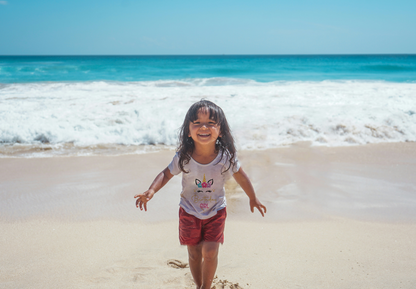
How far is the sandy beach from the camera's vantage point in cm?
225

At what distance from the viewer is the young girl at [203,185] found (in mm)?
1958

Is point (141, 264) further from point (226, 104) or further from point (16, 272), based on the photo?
point (226, 104)

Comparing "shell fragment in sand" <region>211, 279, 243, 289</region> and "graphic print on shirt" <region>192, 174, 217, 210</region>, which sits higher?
"graphic print on shirt" <region>192, 174, 217, 210</region>

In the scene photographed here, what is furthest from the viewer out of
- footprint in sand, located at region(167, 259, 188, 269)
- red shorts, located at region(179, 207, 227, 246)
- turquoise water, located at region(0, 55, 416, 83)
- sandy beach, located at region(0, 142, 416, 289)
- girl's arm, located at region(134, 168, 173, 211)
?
turquoise water, located at region(0, 55, 416, 83)

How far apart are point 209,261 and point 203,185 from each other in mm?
473

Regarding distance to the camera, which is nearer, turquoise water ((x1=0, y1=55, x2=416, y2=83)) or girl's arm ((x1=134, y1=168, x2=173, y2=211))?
girl's arm ((x1=134, y1=168, x2=173, y2=211))

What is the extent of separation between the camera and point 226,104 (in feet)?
29.9

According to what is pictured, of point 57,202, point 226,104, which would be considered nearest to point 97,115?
point 226,104

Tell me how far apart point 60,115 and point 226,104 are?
175 inches

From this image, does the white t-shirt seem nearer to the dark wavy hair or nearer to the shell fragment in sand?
the dark wavy hair

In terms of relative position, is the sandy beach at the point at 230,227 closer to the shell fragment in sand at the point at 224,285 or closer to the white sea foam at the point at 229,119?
the shell fragment in sand at the point at 224,285

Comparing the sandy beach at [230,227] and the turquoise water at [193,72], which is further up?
the turquoise water at [193,72]

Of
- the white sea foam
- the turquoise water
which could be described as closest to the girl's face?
the white sea foam

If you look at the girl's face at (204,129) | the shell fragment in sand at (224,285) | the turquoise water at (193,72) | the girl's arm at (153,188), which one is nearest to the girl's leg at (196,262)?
the shell fragment in sand at (224,285)
